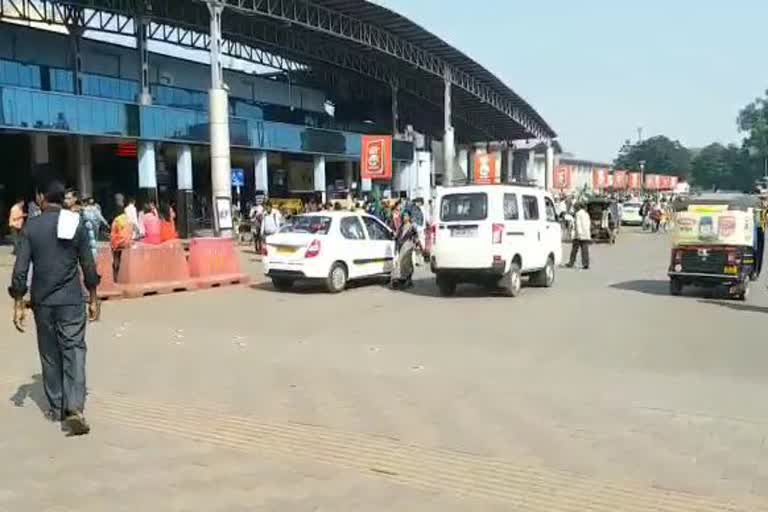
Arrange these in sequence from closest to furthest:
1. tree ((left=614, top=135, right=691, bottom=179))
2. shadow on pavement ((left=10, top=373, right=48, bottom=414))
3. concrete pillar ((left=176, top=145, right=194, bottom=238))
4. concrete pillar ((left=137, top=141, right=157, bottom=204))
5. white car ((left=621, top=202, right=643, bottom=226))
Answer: shadow on pavement ((left=10, top=373, right=48, bottom=414)), concrete pillar ((left=137, top=141, right=157, bottom=204)), concrete pillar ((left=176, top=145, right=194, bottom=238)), white car ((left=621, top=202, right=643, bottom=226)), tree ((left=614, top=135, right=691, bottom=179))

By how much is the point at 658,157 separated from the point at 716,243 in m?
144

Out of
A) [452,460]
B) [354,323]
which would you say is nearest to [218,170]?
[354,323]

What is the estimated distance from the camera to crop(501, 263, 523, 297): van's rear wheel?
46.5ft

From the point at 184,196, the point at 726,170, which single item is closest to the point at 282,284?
the point at 184,196

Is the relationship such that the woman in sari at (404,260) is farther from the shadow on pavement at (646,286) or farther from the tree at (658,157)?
the tree at (658,157)

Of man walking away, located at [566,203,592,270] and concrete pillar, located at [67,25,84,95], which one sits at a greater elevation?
concrete pillar, located at [67,25,84,95]

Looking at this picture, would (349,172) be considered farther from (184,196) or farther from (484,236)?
(484,236)

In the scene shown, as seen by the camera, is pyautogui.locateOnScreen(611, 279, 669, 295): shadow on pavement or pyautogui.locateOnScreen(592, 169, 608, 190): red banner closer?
pyautogui.locateOnScreen(611, 279, 669, 295): shadow on pavement

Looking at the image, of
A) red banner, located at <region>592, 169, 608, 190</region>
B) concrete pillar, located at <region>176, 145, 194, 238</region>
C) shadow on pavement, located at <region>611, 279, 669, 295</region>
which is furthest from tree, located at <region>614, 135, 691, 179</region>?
shadow on pavement, located at <region>611, 279, 669, 295</region>

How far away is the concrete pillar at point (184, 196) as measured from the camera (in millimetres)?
35375

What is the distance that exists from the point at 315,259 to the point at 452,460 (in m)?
9.83

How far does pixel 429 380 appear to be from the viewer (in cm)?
750

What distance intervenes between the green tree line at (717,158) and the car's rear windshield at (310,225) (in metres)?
100

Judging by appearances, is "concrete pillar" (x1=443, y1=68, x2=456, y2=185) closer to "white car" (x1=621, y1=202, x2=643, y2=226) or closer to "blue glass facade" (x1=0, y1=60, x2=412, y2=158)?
"blue glass facade" (x1=0, y1=60, x2=412, y2=158)
